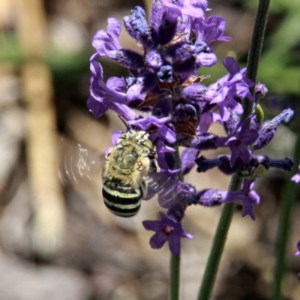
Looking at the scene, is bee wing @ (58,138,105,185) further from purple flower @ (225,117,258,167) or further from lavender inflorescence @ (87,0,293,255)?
purple flower @ (225,117,258,167)

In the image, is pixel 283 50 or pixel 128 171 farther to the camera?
pixel 283 50

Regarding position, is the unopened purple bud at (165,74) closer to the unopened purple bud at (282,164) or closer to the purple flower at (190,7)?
the purple flower at (190,7)

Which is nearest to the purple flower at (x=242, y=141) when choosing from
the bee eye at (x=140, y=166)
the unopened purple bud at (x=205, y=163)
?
the unopened purple bud at (x=205, y=163)

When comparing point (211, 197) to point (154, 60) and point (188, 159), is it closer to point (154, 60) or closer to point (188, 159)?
point (188, 159)

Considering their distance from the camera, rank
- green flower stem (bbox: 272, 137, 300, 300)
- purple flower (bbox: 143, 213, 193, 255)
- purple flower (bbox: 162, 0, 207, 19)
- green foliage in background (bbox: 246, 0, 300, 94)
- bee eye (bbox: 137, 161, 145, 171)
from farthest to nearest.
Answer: green foliage in background (bbox: 246, 0, 300, 94)
green flower stem (bbox: 272, 137, 300, 300)
bee eye (bbox: 137, 161, 145, 171)
purple flower (bbox: 143, 213, 193, 255)
purple flower (bbox: 162, 0, 207, 19)

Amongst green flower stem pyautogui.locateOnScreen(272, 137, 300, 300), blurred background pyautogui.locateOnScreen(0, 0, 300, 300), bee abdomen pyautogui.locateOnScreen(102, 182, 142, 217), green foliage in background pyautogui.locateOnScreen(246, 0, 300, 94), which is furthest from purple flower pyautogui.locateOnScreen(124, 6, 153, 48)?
green foliage in background pyautogui.locateOnScreen(246, 0, 300, 94)

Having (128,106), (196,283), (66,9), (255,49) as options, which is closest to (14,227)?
(196,283)

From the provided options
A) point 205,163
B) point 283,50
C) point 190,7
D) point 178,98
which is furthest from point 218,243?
point 283,50
